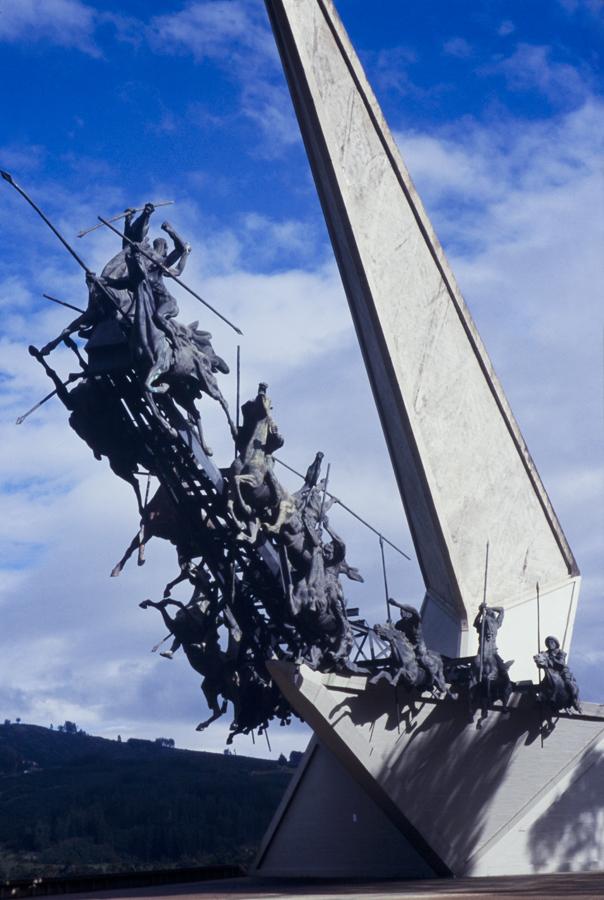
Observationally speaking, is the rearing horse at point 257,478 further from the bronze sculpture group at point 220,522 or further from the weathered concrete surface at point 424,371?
the weathered concrete surface at point 424,371

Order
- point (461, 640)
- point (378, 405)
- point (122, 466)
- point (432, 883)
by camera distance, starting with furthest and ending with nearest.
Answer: point (378, 405) → point (461, 640) → point (122, 466) → point (432, 883)

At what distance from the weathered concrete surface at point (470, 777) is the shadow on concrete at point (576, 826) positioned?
0.01 m

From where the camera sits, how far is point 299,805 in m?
13.2

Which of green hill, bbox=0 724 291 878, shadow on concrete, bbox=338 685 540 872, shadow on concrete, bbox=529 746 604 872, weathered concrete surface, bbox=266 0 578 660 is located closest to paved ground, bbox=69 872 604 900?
shadow on concrete, bbox=338 685 540 872

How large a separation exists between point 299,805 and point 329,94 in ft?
28.0

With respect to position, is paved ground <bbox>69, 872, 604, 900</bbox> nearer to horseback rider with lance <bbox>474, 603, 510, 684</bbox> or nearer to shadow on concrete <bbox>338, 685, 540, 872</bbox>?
shadow on concrete <bbox>338, 685, 540, 872</bbox>

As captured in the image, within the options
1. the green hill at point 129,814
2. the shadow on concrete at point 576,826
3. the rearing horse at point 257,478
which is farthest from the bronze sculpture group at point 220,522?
the green hill at point 129,814

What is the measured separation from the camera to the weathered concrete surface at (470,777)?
1193cm

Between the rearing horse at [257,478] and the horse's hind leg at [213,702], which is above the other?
the rearing horse at [257,478]

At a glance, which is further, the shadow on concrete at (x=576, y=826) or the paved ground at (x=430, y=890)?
the shadow on concrete at (x=576, y=826)

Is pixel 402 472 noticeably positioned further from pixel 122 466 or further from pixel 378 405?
pixel 122 466

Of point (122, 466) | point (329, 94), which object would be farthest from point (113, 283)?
point (329, 94)

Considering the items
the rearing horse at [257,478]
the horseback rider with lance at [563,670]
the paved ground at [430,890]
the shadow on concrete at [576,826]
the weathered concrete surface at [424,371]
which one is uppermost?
the weathered concrete surface at [424,371]

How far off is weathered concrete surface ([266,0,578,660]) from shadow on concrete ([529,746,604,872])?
179cm
